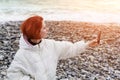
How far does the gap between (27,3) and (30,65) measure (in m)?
22.4

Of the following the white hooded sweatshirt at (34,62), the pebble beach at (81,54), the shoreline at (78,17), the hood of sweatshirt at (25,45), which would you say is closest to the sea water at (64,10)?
the shoreline at (78,17)

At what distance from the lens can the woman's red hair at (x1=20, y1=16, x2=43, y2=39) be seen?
4.49m

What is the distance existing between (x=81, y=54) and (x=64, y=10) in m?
12.4

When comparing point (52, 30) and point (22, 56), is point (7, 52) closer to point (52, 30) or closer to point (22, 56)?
point (52, 30)

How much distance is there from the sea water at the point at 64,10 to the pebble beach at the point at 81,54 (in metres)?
3.32

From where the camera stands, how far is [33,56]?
462 cm

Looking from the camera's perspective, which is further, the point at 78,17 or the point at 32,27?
the point at 78,17

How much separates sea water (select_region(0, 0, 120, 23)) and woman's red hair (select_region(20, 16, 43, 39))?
13873 mm

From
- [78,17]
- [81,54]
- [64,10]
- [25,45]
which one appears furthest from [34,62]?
[64,10]

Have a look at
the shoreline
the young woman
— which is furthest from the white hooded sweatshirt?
the shoreline

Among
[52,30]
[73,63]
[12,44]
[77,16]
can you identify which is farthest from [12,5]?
[73,63]

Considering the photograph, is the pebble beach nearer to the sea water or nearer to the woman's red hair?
the woman's red hair

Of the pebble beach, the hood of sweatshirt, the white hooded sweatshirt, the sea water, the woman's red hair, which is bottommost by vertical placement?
the sea water

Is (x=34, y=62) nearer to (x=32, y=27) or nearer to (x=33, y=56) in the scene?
(x=33, y=56)
